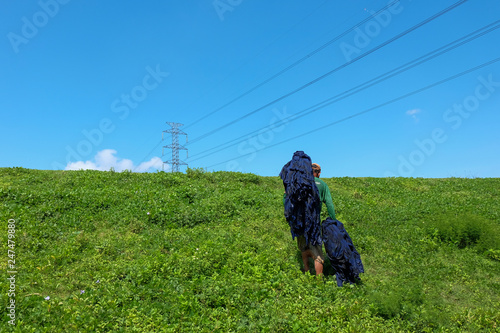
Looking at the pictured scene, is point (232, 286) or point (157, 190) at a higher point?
point (157, 190)

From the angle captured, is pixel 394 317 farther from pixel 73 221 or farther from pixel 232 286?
pixel 73 221

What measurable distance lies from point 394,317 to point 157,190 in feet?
37.4

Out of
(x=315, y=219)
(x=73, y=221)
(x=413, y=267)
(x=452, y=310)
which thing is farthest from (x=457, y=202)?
(x=73, y=221)

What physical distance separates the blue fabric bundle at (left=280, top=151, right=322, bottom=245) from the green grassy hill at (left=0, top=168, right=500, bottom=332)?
108 cm

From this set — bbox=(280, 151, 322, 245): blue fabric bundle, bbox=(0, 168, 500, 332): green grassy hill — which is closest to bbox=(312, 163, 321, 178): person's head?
bbox=(280, 151, 322, 245): blue fabric bundle

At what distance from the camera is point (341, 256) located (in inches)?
307

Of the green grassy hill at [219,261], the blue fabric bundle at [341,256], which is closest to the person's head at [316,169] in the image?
the blue fabric bundle at [341,256]

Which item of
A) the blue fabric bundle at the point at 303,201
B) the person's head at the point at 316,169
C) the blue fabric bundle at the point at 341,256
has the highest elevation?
the person's head at the point at 316,169

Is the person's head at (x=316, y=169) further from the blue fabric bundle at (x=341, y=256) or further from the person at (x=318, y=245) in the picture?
the blue fabric bundle at (x=341, y=256)

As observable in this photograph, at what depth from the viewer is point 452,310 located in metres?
7.17

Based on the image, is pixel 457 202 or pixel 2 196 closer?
pixel 2 196

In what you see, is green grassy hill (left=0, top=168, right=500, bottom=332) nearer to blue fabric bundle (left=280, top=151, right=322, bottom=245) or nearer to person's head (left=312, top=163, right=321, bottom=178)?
blue fabric bundle (left=280, top=151, right=322, bottom=245)

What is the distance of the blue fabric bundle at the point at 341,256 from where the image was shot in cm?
780

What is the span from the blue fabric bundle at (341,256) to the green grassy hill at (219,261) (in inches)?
12.5
